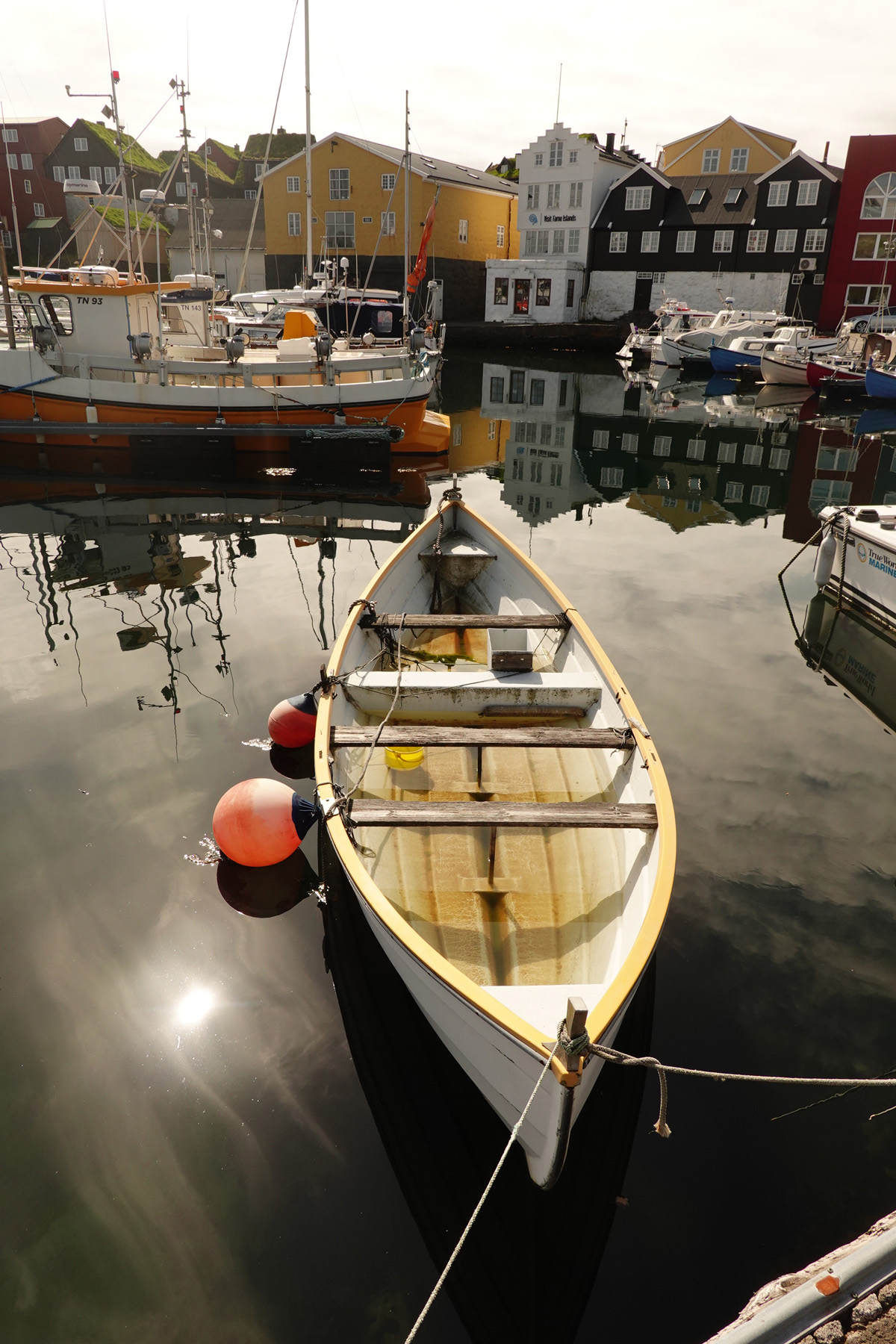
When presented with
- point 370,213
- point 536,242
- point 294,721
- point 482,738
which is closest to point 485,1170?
point 482,738

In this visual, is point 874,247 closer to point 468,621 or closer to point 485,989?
point 468,621

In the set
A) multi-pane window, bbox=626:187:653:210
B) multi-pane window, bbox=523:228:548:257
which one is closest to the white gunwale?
multi-pane window, bbox=626:187:653:210

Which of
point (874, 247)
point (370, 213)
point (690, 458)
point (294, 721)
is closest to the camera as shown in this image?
point (294, 721)

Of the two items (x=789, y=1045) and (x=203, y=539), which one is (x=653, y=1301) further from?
(x=203, y=539)

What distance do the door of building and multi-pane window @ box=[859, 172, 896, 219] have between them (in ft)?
40.1

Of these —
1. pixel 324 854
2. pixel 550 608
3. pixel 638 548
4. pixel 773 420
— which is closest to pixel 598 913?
pixel 324 854

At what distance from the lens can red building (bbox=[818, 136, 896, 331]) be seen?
4325cm

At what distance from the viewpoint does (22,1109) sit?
4.82 meters

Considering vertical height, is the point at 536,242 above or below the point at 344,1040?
above

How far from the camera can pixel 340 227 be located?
5125cm

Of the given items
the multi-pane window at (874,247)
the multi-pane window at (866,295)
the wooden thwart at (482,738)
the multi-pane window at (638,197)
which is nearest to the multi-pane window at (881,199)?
the multi-pane window at (874,247)

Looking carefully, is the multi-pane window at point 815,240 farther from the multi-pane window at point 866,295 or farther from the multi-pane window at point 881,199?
the multi-pane window at point 866,295

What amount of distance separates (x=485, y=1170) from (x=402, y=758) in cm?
316

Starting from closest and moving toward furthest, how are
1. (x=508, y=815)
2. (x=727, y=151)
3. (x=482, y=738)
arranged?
(x=508, y=815) < (x=482, y=738) < (x=727, y=151)
